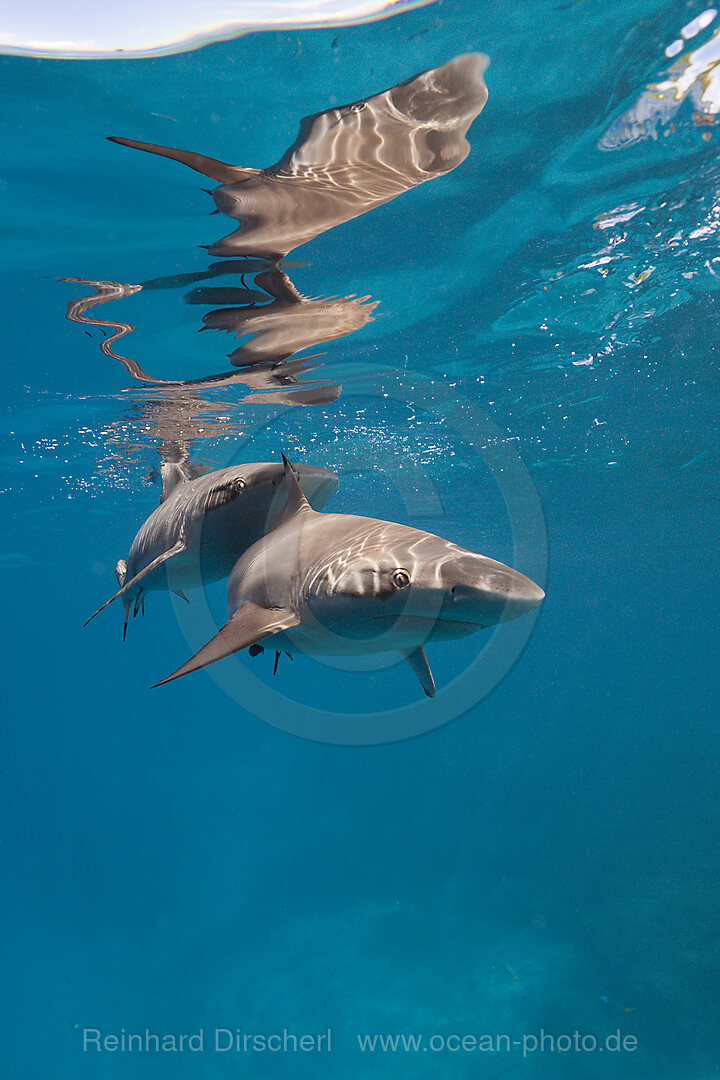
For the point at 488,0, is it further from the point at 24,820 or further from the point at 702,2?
the point at 24,820

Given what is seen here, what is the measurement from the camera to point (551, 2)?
568cm

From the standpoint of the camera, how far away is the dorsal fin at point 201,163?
646 centimetres

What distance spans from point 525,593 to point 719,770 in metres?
39.4

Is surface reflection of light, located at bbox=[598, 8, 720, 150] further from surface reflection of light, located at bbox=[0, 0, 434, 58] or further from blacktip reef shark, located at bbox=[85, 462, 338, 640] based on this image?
blacktip reef shark, located at bbox=[85, 462, 338, 640]

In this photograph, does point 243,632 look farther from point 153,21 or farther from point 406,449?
point 406,449

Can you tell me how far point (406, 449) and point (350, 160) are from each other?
48.1ft

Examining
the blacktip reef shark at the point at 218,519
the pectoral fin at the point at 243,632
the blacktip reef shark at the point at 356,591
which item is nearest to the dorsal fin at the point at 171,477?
the blacktip reef shark at the point at 218,519

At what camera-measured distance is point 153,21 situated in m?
5.18

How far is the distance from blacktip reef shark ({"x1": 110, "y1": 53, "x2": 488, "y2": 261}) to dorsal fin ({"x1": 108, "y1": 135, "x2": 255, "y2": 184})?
0.04 feet

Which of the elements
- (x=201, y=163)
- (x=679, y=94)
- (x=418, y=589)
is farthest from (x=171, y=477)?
(x=679, y=94)

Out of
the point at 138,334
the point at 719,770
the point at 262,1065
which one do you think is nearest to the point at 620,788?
the point at 719,770

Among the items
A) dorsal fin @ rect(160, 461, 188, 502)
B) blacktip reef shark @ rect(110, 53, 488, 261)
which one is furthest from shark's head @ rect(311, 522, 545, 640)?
blacktip reef shark @ rect(110, 53, 488, 261)

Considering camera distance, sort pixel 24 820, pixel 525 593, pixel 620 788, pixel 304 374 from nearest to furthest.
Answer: pixel 525 593, pixel 304 374, pixel 620 788, pixel 24 820

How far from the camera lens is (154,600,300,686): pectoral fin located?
278cm
